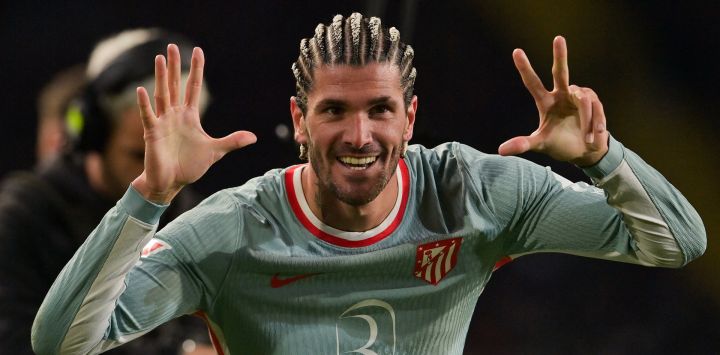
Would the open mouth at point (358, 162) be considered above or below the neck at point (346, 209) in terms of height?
above

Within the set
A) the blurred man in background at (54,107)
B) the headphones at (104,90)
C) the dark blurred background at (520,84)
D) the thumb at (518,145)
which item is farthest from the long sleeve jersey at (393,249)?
the dark blurred background at (520,84)

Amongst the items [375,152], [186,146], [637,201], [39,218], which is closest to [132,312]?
[186,146]

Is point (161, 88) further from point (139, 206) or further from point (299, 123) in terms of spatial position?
point (299, 123)

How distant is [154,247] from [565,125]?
0.67 m

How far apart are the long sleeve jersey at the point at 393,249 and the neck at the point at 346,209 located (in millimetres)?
12

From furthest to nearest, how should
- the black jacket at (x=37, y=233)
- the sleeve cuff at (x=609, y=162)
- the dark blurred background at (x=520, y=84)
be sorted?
the dark blurred background at (x=520, y=84) < the black jacket at (x=37, y=233) < the sleeve cuff at (x=609, y=162)

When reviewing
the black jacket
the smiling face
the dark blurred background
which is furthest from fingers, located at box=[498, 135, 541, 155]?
the dark blurred background

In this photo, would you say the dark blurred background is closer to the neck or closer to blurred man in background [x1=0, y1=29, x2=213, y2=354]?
blurred man in background [x1=0, y1=29, x2=213, y2=354]

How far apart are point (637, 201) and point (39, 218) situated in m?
1.17

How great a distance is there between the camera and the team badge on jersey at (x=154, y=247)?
6.39 ft

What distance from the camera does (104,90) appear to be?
2471mm

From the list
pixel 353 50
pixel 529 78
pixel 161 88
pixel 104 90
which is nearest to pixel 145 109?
pixel 161 88

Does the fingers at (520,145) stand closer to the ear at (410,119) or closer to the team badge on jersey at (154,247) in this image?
the ear at (410,119)

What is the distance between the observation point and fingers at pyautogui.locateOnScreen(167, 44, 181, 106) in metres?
1.84
